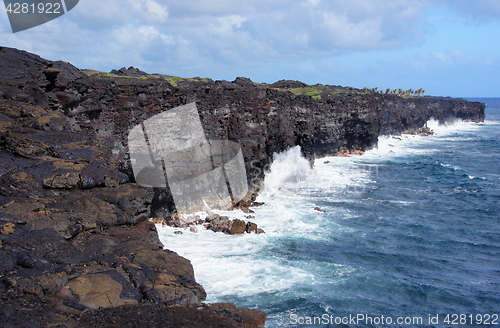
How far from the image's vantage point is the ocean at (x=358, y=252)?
65.3 ft

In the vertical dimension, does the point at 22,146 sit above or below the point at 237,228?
above

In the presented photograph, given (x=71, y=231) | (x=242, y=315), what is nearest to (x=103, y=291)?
(x=71, y=231)

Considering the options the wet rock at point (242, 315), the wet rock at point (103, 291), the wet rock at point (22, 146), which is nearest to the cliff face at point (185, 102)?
the wet rock at point (22, 146)

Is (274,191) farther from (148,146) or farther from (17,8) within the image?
(17,8)

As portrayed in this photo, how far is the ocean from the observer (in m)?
19.9

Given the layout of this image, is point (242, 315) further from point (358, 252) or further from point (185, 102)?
point (185, 102)

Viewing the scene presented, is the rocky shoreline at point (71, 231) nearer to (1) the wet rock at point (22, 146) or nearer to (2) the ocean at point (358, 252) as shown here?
(1) the wet rock at point (22, 146)

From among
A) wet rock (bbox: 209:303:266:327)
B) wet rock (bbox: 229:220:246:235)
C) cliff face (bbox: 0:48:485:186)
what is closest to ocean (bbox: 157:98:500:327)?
wet rock (bbox: 229:220:246:235)

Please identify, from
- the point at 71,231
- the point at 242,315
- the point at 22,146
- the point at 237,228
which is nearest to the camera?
the point at 242,315

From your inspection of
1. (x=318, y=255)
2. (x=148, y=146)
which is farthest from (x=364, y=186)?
(x=148, y=146)

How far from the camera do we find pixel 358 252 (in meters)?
27.2

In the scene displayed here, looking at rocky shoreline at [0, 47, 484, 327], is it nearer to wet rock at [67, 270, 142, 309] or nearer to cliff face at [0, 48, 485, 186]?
wet rock at [67, 270, 142, 309]

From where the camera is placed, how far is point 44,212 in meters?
10.7

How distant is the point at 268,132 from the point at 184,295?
3528cm
